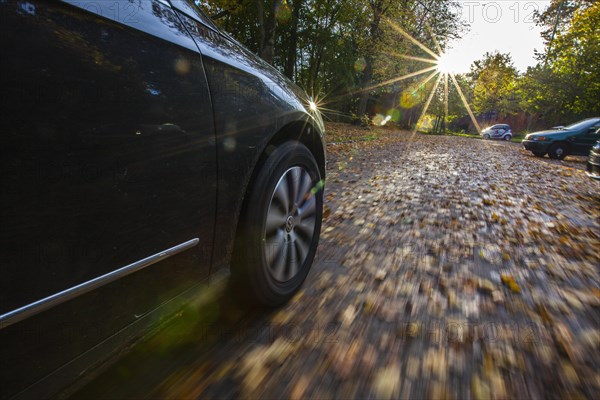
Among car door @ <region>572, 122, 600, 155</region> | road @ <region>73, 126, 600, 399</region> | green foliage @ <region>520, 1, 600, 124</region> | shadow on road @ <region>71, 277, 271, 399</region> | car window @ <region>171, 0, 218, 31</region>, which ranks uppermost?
green foliage @ <region>520, 1, 600, 124</region>

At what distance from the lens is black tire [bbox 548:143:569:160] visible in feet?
41.4

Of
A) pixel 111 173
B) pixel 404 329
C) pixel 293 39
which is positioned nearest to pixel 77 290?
pixel 111 173

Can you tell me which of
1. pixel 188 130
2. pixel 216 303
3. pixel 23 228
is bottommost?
pixel 216 303

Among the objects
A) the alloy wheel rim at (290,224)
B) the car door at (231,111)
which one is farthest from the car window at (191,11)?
the alloy wheel rim at (290,224)

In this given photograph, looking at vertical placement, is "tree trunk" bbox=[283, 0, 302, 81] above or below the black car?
above

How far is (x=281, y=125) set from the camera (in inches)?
72.9

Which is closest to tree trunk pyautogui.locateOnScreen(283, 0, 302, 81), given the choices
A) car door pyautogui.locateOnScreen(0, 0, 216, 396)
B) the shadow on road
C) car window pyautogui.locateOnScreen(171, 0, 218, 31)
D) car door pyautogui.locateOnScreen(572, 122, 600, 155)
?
car door pyautogui.locateOnScreen(572, 122, 600, 155)

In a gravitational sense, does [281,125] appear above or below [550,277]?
above

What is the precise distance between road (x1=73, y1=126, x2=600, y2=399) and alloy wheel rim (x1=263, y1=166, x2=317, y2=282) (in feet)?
0.88

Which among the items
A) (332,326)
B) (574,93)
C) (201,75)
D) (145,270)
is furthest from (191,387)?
(574,93)

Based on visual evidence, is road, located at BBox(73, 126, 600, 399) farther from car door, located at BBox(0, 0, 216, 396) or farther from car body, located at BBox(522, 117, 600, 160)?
car body, located at BBox(522, 117, 600, 160)

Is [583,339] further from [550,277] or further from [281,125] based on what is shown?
[281,125]

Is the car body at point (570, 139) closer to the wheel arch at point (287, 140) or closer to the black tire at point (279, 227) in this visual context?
the wheel arch at point (287, 140)

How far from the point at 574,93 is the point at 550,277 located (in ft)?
91.4
